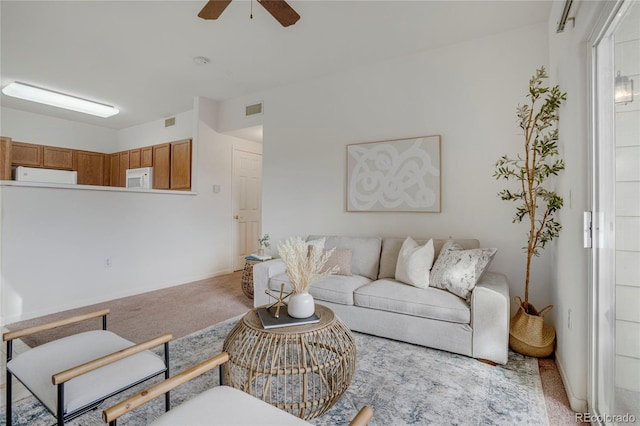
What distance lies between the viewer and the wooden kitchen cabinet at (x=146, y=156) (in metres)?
5.46

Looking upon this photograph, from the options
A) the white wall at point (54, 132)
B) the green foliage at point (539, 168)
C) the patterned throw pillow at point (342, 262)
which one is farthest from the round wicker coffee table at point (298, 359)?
the white wall at point (54, 132)

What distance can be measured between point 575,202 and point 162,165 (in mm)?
5546

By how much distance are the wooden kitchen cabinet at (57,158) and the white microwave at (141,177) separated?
1041 mm

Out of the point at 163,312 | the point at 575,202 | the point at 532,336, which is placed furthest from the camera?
the point at 163,312

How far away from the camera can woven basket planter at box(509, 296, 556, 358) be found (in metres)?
2.19

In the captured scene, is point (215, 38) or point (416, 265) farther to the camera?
point (215, 38)

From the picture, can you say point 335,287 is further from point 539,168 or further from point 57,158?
point 57,158

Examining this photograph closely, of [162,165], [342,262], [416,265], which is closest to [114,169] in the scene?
[162,165]

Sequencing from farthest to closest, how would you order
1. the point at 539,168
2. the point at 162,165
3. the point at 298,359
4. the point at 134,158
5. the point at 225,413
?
the point at 134,158 → the point at 162,165 → the point at 539,168 → the point at 298,359 → the point at 225,413

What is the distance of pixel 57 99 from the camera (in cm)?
453

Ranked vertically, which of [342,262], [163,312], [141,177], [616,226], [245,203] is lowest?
[163,312]

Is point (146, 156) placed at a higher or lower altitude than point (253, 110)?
lower

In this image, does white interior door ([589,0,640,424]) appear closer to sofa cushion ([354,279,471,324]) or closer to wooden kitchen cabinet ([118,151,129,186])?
sofa cushion ([354,279,471,324])

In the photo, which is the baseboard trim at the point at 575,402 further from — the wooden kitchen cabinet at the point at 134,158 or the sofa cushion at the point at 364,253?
the wooden kitchen cabinet at the point at 134,158
